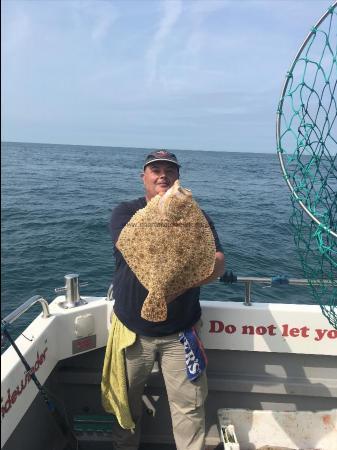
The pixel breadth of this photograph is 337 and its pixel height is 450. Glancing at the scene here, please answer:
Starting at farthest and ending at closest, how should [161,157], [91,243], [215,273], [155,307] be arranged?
[91,243] < [161,157] < [215,273] < [155,307]

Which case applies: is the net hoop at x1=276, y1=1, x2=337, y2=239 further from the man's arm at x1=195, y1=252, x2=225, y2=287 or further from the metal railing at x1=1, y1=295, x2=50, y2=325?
the metal railing at x1=1, y1=295, x2=50, y2=325

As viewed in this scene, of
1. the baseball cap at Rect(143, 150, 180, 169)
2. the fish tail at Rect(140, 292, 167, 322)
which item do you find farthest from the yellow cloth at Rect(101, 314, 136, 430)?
the baseball cap at Rect(143, 150, 180, 169)

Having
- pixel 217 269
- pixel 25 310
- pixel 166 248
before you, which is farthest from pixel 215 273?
pixel 25 310

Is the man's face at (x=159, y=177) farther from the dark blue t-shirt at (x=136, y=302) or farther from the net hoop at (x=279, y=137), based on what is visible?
the net hoop at (x=279, y=137)

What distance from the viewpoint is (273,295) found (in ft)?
30.3

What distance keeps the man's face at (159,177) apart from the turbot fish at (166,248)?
1.23 ft

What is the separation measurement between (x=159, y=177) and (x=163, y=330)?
113 cm

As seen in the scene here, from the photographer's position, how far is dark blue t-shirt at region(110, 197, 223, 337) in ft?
9.40

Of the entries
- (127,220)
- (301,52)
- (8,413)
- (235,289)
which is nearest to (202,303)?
(127,220)

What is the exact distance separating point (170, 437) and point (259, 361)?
1.12m

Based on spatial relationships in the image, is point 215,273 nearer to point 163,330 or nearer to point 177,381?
point 163,330

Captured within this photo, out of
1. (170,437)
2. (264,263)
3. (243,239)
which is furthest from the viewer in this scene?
(243,239)

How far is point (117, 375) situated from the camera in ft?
10.00

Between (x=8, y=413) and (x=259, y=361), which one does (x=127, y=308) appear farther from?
(x=259, y=361)
